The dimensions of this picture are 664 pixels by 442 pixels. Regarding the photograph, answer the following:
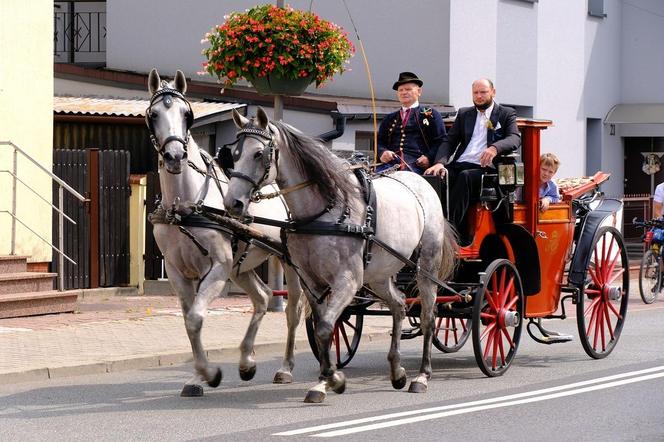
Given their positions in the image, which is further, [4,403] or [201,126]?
[201,126]

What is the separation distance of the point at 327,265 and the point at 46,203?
818cm

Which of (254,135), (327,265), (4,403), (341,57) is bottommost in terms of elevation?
(4,403)

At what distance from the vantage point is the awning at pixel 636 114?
98.5ft

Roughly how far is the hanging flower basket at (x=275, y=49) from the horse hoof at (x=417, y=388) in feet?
20.8

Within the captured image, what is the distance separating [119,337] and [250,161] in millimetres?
4868

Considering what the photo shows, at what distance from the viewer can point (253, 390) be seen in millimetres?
10602

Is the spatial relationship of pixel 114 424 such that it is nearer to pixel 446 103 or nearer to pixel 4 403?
pixel 4 403

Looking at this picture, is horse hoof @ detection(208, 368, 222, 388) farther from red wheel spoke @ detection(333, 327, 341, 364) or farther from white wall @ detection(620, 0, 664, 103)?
white wall @ detection(620, 0, 664, 103)

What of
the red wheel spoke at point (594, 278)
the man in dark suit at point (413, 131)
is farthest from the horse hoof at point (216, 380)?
the red wheel spoke at point (594, 278)

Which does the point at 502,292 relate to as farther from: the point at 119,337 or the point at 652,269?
the point at 652,269

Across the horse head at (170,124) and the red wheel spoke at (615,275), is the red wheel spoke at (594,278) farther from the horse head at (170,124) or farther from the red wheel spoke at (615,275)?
the horse head at (170,124)

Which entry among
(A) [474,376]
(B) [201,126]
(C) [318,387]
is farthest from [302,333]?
(B) [201,126]

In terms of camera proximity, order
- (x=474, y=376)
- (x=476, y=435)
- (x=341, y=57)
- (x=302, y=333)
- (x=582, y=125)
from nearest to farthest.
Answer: (x=476, y=435)
(x=474, y=376)
(x=302, y=333)
(x=341, y=57)
(x=582, y=125)

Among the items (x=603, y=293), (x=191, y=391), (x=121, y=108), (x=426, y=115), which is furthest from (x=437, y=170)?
(x=121, y=108)
